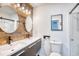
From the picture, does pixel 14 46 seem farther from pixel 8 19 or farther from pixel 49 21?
pixel 49 21

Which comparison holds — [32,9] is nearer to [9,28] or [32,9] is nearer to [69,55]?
[9,28]

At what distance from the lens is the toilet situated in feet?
6.01

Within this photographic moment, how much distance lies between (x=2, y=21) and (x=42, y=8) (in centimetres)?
65

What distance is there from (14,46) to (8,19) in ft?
1.57

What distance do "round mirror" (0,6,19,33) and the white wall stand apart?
0.42 meters

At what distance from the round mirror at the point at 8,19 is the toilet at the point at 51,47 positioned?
2.03 feet

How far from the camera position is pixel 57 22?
1.85m

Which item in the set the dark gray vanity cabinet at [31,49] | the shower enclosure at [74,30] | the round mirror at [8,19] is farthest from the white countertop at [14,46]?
the shower enclosure at [74,30]

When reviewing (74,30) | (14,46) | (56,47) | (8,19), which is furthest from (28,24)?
(74,30)

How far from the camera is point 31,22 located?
6.44 ft

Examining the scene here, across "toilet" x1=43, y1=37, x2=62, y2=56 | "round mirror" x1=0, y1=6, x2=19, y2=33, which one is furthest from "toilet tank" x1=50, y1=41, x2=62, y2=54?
"round mirror" x1=0, y1=6, x2=19, y2=33

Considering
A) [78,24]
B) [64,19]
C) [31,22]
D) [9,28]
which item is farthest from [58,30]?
[9,28]

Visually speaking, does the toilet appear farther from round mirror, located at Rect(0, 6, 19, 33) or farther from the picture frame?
round mirror, located at Rect(0, 6, 19, 33)

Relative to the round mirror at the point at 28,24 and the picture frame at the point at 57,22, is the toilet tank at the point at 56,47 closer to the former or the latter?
the picture frame at the point at 57,22
